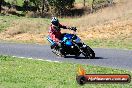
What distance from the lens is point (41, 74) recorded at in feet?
45.0

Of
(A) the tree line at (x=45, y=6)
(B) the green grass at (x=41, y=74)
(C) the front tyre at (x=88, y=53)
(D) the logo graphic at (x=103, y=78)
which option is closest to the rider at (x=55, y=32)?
(C) the front tyre at (x=88, y=53)

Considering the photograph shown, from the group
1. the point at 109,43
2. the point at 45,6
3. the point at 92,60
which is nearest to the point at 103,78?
the point at 92,60

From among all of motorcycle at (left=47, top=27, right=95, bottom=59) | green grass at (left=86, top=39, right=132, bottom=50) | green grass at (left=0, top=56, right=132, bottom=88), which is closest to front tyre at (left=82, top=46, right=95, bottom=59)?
motorcycle at (left=47, top=27, right=95, bottom=59)

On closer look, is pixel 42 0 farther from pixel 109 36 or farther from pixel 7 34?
pixel 109 36

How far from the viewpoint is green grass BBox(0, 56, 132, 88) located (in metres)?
11.4

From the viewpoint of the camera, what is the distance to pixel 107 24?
33469 mm

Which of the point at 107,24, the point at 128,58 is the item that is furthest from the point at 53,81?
the point at 107,24

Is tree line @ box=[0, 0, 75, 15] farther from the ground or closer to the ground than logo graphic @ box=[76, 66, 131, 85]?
closer to the ground

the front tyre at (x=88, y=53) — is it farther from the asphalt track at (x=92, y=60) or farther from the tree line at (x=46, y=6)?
the tree line at (x=46, y=6)

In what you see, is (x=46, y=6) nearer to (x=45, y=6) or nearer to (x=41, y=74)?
(x=45, y=6)

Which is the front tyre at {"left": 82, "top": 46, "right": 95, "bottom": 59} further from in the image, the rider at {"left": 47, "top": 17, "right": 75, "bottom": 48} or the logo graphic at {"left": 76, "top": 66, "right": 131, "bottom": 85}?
the logo graphic at {"left": 76, "top": 66, "right": 131, "bottom": 85}

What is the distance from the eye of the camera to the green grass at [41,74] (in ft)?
37.4

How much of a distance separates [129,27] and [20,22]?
12.3 m

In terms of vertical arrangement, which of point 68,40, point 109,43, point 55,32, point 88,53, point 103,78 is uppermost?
point 103,78
